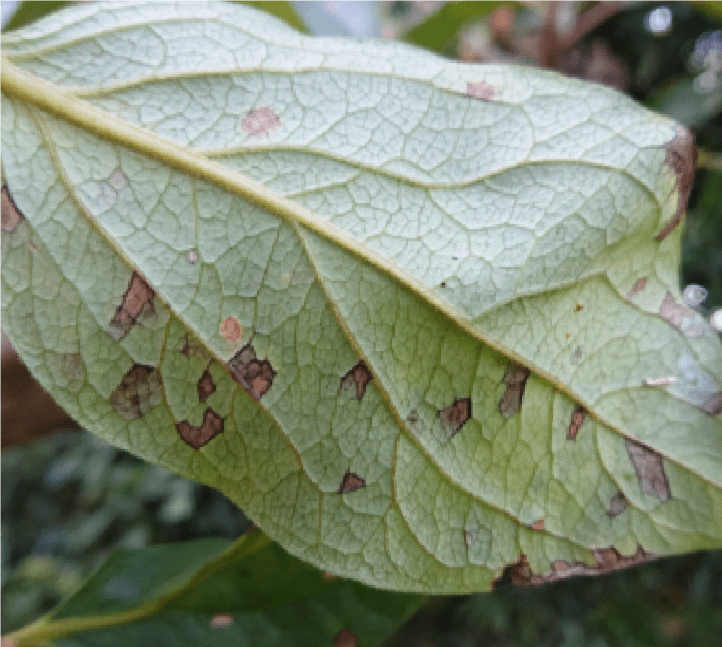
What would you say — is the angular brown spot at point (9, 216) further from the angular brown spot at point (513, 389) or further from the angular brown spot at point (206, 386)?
the angular brown spot at point (513, 389)

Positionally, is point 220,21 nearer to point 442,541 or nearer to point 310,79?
point 310,79

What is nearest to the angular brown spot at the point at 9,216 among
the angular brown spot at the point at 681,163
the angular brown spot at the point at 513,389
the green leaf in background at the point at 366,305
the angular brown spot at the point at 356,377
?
the green leaf in background at the point at 366,305

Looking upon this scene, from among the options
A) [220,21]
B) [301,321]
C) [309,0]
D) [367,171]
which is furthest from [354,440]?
[309,0]

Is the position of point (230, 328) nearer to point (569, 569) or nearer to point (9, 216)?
point (9, 216)

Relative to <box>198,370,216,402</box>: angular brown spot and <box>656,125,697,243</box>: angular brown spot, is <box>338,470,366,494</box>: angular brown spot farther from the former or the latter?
<box>656,125,697,243</box>: angular brown spot

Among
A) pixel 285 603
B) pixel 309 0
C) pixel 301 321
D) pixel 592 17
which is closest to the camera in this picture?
pixel 301 321

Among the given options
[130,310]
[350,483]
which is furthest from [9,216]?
[350,483]
